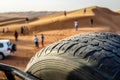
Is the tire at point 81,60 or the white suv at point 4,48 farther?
the white suv at point 4,48

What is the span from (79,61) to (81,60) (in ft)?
0.09

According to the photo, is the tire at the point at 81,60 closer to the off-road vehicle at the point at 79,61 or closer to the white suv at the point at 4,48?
the off-road vehicle at the point at 79,61

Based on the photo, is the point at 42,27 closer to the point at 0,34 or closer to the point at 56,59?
the point at 0,34

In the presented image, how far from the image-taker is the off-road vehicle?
337 centimetres

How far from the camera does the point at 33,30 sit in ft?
130

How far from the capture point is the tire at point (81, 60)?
132 inches


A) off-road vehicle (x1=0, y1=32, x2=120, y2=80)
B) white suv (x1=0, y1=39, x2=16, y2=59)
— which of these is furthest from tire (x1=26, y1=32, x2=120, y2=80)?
white suv (x1=0, y1=39, x2=16, y2=59)

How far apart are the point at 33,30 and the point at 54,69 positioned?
1413 inches

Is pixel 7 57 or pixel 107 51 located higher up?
pixel 107 51

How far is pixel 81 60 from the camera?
3.52 metres

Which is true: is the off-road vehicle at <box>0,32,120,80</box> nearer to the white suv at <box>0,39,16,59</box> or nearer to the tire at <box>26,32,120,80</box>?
the tire at <box>26,32,120,80</box>

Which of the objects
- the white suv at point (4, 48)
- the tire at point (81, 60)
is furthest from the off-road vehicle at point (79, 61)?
the white suv at point (4, 48)

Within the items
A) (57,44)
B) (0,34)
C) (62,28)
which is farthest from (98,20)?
(57,44)

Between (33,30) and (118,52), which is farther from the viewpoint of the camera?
(33,30)
